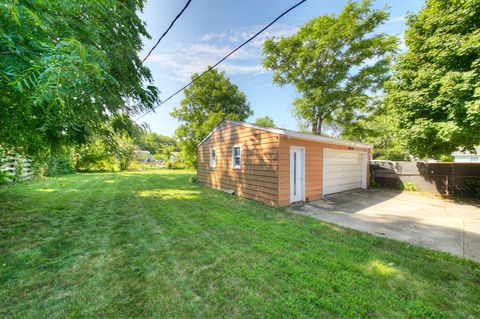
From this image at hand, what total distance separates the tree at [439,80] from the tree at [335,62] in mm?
5441

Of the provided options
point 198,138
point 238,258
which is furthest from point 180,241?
point 198,138

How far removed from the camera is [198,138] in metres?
20.7

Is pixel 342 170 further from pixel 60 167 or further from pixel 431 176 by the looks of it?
pixel 60 167

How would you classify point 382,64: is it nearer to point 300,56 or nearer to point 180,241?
point 300,56

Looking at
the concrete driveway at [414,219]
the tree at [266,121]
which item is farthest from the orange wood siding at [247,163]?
the tree at [266,121]

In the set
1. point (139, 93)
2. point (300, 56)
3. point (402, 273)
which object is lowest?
point (402, 273)

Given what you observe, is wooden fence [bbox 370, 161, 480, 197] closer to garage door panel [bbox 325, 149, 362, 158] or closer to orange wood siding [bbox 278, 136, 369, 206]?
garage door panel [bbox 325, 149, 362, 158]

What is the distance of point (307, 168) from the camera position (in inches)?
269

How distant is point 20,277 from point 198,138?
62.0ft

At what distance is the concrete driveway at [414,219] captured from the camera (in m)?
3.53

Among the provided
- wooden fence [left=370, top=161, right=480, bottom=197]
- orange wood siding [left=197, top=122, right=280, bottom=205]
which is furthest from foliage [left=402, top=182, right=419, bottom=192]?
orange wood siding [left=197, top=122, right=280, bottom=205]

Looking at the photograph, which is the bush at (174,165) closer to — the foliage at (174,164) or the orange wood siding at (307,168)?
the foliage at (174,164)

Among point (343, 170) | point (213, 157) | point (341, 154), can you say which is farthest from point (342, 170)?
point (213, 157)

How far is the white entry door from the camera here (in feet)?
20.9
